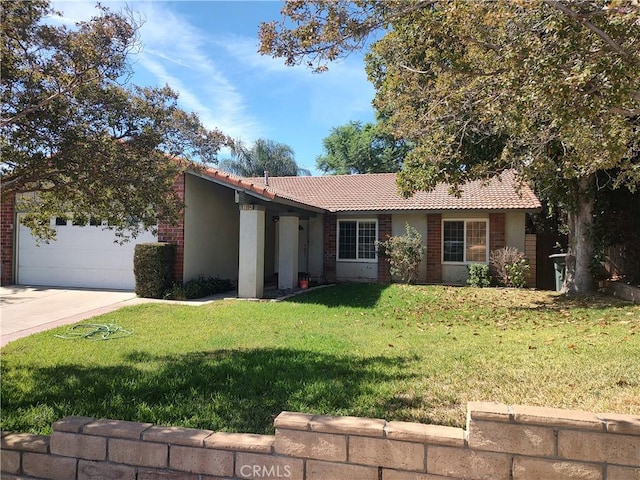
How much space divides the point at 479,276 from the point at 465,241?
159 centimetres

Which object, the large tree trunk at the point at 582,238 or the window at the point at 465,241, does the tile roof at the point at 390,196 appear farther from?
the large tree trunk at the point at 582,238

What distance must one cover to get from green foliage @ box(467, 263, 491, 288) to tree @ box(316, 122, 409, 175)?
19.2 m

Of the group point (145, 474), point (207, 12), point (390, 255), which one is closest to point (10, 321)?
point (207, 12)

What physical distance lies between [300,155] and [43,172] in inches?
1454

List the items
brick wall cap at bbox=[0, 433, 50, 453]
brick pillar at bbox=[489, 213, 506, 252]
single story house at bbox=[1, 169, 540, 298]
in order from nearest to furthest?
brick wall cap at bbox=[0, 433, 50, 453] < single story house at bbox=[1, 169, 540, 298] < brick pillar at bbox=[489, 213, 506, 252]

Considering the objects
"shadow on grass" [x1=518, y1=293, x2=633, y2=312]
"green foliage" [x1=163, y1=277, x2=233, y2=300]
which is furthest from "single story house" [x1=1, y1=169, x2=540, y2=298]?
"shadow on grass" [x1=518, y1=293, x2=633, y2=312]

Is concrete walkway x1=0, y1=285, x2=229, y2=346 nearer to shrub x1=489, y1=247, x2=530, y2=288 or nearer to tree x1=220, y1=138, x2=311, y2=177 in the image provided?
shrub x1=489, y1=247, x2=530, y2=288

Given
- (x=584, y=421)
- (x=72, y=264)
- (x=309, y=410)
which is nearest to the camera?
(x=584, y=421)

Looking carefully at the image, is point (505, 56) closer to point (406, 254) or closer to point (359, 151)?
point (406, 254)

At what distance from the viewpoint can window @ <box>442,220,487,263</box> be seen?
53.4 ft

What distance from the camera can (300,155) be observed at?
135 feet

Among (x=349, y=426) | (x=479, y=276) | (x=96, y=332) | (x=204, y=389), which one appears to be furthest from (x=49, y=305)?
(x=479, y=276)

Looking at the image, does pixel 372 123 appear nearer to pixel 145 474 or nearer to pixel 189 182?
pixel 189 182

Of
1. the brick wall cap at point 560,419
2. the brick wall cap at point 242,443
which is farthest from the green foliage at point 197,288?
the brick wall cap at point 560,419
